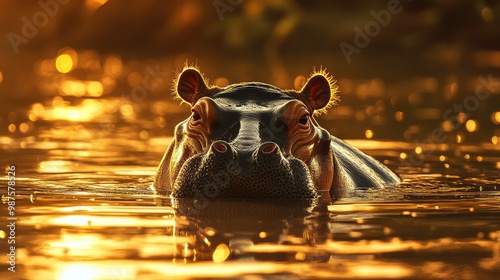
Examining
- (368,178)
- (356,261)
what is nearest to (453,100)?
(368,178)

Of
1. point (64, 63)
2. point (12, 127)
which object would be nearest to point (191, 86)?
point (12, 127)

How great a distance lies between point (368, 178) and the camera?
10.2 meters

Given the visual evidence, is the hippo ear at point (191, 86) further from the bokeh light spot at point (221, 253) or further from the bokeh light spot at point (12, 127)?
the bokeh light spot at point (12, 127)

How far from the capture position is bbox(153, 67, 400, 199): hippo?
812 cm

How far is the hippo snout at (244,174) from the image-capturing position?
804 cm

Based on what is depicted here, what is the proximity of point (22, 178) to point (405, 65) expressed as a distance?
23.7 m

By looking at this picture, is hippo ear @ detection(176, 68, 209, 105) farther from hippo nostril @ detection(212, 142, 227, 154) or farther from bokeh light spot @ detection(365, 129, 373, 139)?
bokeh light spot @ detection(365, 129, 373, 139)

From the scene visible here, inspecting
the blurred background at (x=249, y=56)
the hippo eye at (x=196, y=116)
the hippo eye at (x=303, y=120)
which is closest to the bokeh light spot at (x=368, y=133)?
the blurred background at (x=249, y=56)

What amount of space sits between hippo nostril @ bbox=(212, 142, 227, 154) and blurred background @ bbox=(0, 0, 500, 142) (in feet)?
27.4

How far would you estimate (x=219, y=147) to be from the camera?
8109 mm

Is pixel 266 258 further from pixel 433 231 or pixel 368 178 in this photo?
pixel 368 178

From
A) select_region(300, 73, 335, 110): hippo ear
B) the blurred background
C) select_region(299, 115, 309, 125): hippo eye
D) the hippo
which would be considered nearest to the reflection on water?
the hippo

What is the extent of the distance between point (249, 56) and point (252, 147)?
93.4ft

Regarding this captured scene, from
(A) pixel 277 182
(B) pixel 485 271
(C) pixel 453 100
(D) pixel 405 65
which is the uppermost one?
(D) pixel 405 65
